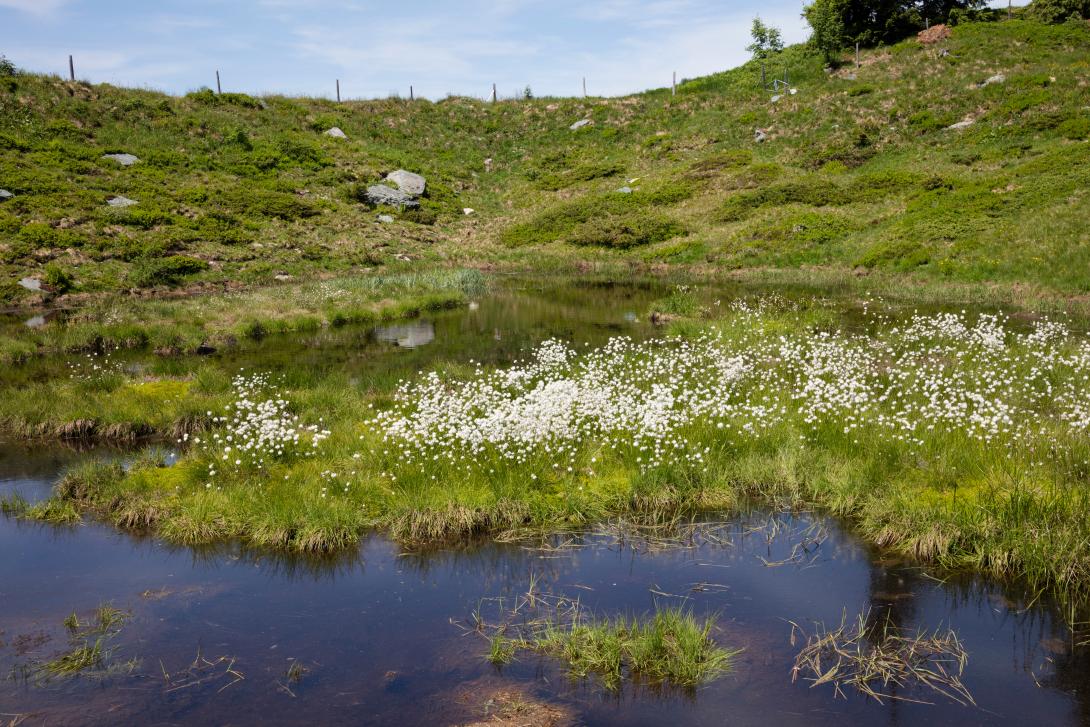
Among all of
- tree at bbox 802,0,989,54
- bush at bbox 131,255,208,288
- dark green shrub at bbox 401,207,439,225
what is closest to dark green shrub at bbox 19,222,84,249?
bush at bbox 131,255,208,288

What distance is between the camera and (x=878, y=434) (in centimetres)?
1203

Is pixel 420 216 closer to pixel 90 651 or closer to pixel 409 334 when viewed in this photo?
pixel 409 334

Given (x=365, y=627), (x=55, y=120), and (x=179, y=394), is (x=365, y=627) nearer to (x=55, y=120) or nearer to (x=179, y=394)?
(x=179, y=394)

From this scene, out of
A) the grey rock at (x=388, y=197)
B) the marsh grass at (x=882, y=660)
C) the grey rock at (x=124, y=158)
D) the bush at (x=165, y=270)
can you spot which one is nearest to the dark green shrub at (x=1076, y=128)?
the grey rock at (x=388, y=197)

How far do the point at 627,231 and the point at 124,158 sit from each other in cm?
3679

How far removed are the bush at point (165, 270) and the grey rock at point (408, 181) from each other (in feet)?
78.8

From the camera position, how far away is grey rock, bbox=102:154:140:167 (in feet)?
169

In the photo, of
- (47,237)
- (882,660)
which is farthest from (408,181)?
(882,660)

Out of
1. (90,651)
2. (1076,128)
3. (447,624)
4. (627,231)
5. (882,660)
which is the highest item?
(1076,128)

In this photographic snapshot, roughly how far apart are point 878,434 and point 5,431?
17.7 meters

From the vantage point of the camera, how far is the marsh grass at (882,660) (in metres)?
6.93

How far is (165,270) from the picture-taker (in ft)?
120

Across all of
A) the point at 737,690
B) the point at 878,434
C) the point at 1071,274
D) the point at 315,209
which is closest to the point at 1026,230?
the point at 1071,274

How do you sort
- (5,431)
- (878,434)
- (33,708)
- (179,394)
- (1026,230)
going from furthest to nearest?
1. (1026,230)
2. (179,394)
3. (5,431)
4. (878,434)
5. (33,708)
